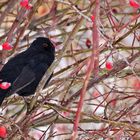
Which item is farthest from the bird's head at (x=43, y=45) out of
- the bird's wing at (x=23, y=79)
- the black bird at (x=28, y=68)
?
the bird's wing at (x=23, y=79)

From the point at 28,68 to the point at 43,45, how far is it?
38 cm

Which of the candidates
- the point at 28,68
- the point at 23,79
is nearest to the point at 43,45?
the point at 28,68

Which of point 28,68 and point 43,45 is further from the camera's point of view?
point 43,45

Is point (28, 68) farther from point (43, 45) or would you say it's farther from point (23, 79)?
point (43, 45)

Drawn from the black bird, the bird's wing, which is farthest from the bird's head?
the bird's wing

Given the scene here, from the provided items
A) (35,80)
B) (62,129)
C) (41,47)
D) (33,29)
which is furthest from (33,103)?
(62,129)

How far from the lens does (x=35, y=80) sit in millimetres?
4016

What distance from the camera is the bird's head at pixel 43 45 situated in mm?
4276

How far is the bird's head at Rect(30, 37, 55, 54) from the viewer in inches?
168

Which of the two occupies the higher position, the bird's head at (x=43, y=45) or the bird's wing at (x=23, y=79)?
the bird's head at (x=43, y=45)

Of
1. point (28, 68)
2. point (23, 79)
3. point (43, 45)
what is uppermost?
point (43, 45)

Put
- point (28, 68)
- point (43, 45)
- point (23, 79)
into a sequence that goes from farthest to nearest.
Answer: point (43, 45)
point (28, 68)
point (23, 79)

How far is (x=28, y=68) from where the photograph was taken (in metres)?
4.00

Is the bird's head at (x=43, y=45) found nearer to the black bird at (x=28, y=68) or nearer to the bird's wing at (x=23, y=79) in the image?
the black bird at (x=28, y=68)
